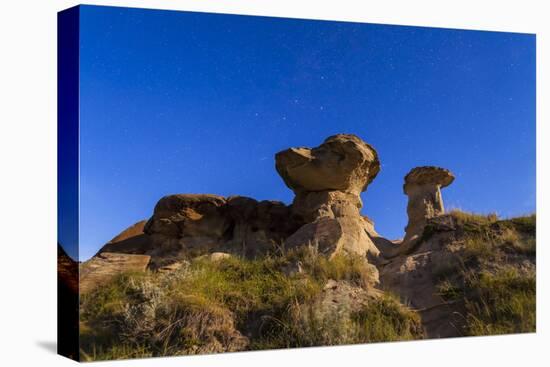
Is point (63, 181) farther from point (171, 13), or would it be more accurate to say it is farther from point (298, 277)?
point (298, 277)

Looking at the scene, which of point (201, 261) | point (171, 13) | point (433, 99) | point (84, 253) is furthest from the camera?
point (433, 99)

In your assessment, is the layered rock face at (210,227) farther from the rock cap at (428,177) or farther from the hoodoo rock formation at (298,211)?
the rock cap at (428,177)

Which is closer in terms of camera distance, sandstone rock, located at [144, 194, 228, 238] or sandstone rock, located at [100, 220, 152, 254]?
sandstone rock, located at [100, 220, 152, 254]

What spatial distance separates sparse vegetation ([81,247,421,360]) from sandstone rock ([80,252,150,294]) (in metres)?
0.13

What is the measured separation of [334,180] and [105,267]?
525cm

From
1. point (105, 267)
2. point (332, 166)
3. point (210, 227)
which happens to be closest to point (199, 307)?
point (105, 267)

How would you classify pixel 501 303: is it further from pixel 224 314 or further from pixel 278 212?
pixel 278 212

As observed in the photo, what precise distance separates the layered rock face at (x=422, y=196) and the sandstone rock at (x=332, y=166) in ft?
2.28

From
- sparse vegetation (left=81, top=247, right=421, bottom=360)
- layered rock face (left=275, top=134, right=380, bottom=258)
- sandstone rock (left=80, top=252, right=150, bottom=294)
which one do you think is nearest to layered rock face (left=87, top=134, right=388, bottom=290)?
layered rock face (left=275, top=134, right=380, bottom=258)

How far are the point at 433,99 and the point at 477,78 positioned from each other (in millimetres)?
730

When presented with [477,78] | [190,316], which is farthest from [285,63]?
[190,316]

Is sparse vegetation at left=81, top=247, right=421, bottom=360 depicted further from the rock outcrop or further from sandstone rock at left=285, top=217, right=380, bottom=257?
the rock outcrop

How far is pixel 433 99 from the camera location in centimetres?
1417

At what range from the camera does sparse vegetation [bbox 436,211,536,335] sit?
13.3 m
